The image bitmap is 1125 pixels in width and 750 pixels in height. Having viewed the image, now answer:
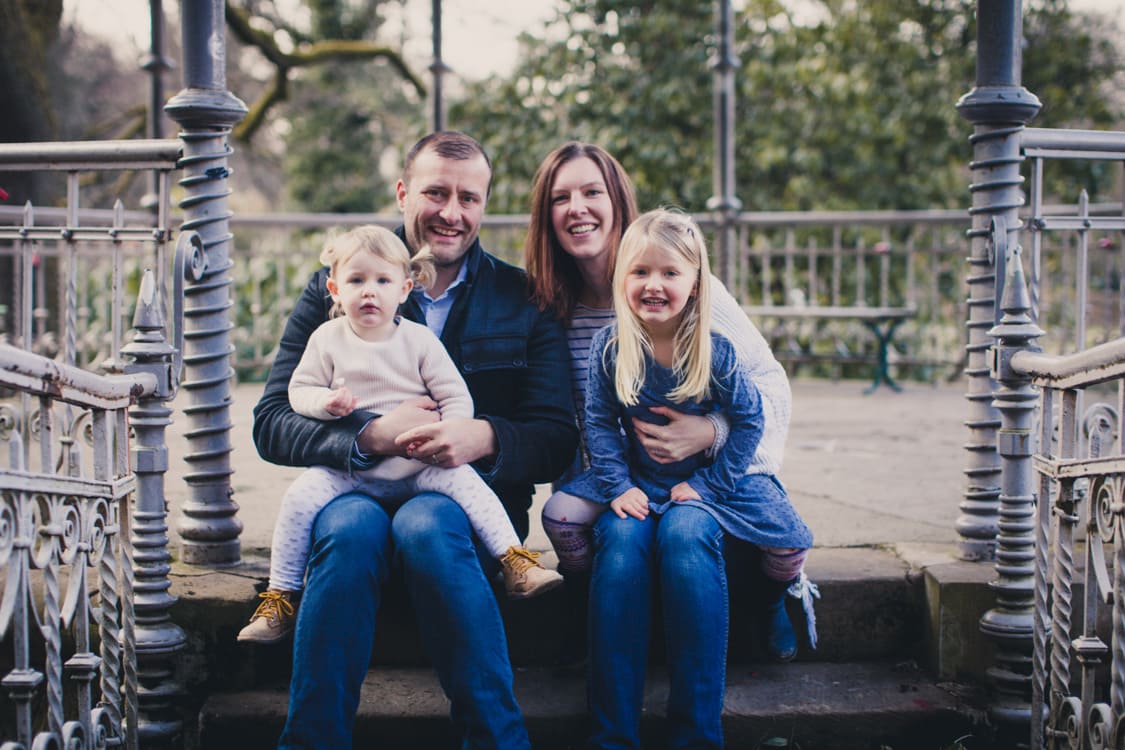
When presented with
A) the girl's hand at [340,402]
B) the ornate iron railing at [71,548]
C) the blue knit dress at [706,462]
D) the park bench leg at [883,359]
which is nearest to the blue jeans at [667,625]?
the blue knit dress at [706,462]

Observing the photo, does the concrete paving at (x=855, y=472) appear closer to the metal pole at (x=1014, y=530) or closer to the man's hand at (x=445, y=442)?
the metal pole at (x=1014, y=530)

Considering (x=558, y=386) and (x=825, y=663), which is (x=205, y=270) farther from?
(x=825, y=663)

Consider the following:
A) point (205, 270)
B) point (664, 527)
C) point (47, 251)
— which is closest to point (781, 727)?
point (664, 527)

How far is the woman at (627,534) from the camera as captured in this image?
245 cm

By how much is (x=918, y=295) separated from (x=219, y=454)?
26.3 ft

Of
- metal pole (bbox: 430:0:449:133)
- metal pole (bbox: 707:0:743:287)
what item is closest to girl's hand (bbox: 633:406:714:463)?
metal pole (bbox: 430:0:449:133)

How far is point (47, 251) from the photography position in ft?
27.1

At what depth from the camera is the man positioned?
92.9 inches

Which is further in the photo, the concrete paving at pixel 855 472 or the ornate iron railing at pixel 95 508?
the concrete paving at pixel 855 472

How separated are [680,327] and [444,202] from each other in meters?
0.77

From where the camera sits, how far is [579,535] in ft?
8.90

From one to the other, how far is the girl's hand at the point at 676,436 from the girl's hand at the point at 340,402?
30.2 inches

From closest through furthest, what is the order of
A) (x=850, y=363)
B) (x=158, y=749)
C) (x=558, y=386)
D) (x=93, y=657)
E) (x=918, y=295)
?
(x=93, y=657)
(x=158, y=749)
(x=558, y=386)
(x=850, y=363)
(x=918, y=295)

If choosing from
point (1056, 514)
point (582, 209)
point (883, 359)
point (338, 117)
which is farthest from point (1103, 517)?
point (338, 117)
